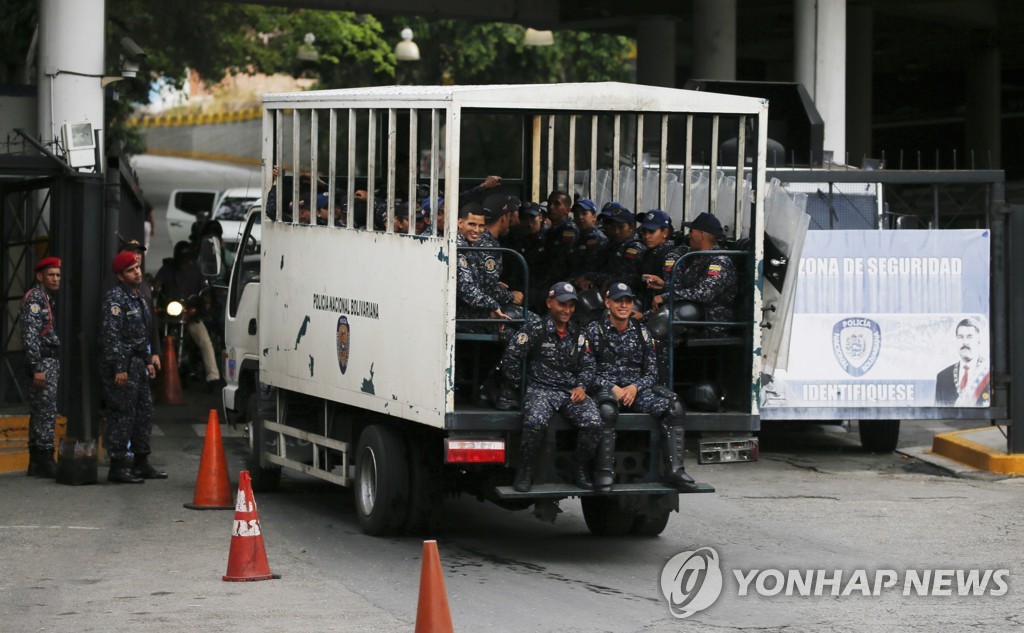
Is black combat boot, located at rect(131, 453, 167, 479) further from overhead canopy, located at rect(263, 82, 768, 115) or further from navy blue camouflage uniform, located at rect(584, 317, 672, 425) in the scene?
navy blue camouflage uniform, located at rect(584, 317, 672, 425)

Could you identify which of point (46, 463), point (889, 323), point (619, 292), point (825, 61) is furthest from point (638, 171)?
point (825, 61)

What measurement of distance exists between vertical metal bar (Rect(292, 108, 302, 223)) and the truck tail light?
3.00 m

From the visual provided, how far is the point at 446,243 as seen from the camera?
9625 millimetres

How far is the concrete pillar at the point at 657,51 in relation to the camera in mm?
29156

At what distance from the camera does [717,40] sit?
82.6 feet

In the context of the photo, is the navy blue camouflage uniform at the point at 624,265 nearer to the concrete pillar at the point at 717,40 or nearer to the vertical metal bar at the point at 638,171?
the vertical metal bar at the point at 638,171

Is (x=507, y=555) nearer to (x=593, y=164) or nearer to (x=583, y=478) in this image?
(x=583, y=478)

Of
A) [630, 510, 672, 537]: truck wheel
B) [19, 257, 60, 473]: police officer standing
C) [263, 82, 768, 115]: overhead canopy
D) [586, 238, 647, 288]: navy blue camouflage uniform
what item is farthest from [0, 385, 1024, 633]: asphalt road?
[263, 82, 768, 115]: overhead canopy

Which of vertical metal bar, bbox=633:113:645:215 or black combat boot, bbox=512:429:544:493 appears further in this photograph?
vertical metal bar, bbox=633:113:645:215

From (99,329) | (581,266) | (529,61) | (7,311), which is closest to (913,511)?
(581,266)

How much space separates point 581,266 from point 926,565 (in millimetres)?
3257

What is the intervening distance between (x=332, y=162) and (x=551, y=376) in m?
2.42

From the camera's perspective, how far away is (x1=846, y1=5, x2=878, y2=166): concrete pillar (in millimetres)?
30688

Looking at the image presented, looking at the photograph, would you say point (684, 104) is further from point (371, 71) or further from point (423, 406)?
point (371, 71)
